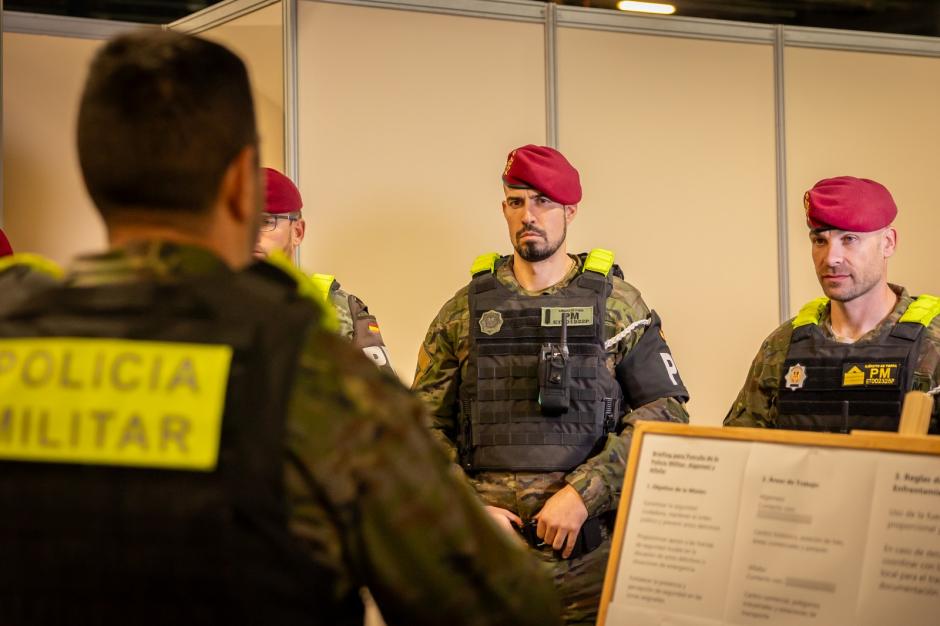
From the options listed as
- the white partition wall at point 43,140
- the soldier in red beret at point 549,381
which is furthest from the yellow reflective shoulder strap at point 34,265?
the white partition wall at point 43,140

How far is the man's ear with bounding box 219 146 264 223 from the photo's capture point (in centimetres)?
112

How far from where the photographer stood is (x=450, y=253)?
381 centimetres

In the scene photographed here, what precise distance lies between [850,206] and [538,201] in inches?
34.6

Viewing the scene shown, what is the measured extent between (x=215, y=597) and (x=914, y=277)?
3818 mm

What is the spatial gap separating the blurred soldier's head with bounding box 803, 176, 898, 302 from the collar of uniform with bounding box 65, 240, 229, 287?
7.60ft

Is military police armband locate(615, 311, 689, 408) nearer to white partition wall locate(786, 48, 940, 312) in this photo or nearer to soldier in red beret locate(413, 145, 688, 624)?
soldier in red beret locate(413, 145, 688, 624)

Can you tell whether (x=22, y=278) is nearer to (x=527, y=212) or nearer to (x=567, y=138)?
(x=527, y=212)

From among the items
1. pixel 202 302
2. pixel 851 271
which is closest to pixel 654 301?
pixel 851 271

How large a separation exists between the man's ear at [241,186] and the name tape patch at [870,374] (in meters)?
2.20

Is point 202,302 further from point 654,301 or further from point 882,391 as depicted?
point 654,301

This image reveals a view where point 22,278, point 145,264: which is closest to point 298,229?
point 22,278

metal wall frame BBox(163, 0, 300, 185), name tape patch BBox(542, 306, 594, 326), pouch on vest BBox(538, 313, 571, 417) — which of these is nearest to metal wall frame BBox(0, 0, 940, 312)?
metal wall frame BBox(163, 0, 300, 185)

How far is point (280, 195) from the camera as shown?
132 inches

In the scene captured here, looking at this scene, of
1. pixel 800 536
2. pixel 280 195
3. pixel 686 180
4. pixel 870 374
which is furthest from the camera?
pixel 686 180
